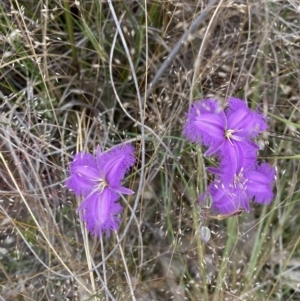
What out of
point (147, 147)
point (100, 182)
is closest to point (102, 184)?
point (100, 182)

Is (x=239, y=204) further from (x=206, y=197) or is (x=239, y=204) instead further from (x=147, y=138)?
(x=147, y=138)

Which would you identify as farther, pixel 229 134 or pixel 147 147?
pixel 147 147

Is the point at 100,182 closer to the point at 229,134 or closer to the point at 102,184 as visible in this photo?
the point at 102,184

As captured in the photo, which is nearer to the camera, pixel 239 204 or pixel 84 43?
pixel 239 204

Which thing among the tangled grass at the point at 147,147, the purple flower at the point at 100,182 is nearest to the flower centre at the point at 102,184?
the purple flower at the point at 100,182

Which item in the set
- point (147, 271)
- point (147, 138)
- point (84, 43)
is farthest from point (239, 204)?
point (84, 43)

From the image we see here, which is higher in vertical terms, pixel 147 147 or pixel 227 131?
pixel 227 131
